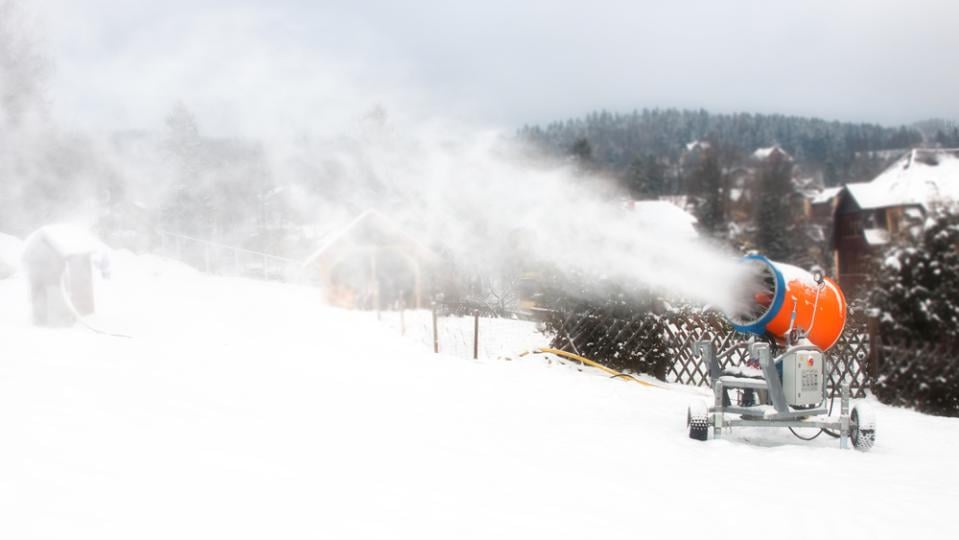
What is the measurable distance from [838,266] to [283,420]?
41.0m

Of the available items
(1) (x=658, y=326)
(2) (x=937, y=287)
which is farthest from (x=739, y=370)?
(2) (x=937, y=287)

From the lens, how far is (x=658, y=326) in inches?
426

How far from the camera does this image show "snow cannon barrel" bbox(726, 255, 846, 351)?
630 centimetres

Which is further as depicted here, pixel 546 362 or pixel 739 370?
pixel 546 362

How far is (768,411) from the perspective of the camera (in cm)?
628

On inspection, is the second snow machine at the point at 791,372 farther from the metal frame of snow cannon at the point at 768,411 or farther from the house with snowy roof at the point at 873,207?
the house with snowy roof at the point at 873,207

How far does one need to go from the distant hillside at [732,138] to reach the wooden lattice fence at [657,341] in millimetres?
12212

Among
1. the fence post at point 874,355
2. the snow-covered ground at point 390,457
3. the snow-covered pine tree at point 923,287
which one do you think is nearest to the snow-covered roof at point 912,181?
the snow-covered pine tree at point 923,287

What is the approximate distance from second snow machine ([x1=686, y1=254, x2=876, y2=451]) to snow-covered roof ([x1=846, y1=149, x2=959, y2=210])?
60.3ft

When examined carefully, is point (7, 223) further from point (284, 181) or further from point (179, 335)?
point (284, 181)

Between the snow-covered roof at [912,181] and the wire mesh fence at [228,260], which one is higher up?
the snow-covered roof at [912,181]

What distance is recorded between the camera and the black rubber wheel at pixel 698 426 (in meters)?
6.34

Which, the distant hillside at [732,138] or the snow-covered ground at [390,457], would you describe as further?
the distant hillside at [732,138]

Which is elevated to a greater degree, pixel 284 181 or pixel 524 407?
pixel 284 181
